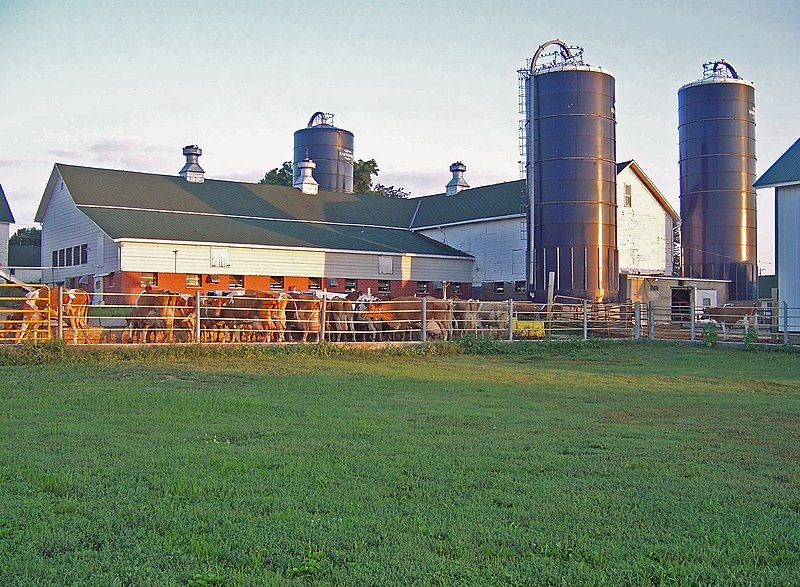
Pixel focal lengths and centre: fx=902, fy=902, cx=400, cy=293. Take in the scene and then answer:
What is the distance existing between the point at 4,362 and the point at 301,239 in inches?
1050

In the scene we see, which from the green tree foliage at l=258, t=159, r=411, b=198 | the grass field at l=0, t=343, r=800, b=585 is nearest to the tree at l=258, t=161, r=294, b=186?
the green tree foliage at l=258, t=159, r=411, b=198

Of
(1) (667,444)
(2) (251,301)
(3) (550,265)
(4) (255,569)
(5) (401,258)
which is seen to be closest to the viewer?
(4) (255,569)

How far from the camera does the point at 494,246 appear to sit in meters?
46.3

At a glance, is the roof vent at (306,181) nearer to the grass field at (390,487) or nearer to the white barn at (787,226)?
the white barn at (787,226)

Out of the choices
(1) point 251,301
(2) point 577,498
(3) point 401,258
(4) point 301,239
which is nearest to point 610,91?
(3) point 401,258

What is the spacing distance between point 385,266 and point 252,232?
6.79 metres

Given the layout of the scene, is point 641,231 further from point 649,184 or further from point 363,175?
point 363,175

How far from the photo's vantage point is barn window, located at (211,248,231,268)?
4000 centimetres

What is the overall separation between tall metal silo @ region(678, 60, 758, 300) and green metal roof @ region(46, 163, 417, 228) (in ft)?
52.4

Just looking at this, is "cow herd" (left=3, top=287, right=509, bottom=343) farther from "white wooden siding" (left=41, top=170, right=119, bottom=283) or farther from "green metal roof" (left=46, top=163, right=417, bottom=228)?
"green metal roof" (left=46, top=163, right=417, bottom=228)

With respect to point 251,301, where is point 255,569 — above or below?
below

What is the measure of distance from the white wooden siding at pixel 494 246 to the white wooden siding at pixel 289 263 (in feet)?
3.24

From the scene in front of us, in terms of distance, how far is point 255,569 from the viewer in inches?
191

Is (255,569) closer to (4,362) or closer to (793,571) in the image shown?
(793,571)
